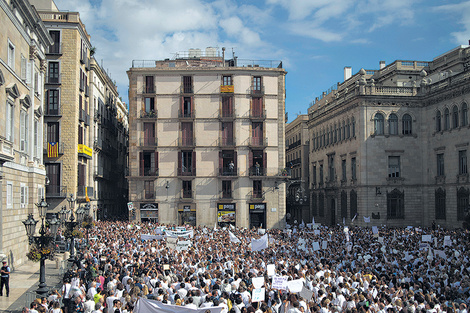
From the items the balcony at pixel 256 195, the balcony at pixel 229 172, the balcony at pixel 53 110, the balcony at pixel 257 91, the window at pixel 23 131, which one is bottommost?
the balcony at pixel 256 195

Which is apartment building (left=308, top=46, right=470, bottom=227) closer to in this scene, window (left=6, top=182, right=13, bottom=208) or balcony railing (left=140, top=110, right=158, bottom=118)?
balcony railing (left=140, top=110, right=158, bottom=118)

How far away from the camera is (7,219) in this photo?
997 inches

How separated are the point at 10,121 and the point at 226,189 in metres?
28.0

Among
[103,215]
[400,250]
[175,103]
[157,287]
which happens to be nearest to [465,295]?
[157,287]

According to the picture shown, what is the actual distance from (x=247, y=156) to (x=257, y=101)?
5942 mm

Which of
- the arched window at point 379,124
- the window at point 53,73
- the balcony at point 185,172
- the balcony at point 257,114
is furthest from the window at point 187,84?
the arched window at point 379,124

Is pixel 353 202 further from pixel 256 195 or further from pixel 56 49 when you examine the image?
pixel 56 49

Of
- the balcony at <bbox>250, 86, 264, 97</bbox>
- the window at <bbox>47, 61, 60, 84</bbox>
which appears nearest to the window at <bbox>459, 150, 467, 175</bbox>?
the balcony at <bbox>250, 86, 264, 97</bbox>

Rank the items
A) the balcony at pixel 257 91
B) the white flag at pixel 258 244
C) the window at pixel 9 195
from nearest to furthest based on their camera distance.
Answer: the window at pixel 9 195 → the white flag at pixel 258 244 → the balcony at pixel 257 91

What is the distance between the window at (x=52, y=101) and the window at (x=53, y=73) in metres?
0.92

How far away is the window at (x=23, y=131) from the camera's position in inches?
1128

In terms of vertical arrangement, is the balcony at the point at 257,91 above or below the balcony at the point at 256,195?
above

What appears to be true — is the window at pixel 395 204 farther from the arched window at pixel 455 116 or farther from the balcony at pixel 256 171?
the balcony at pixel 256 171

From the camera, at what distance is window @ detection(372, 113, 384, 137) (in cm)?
5131
